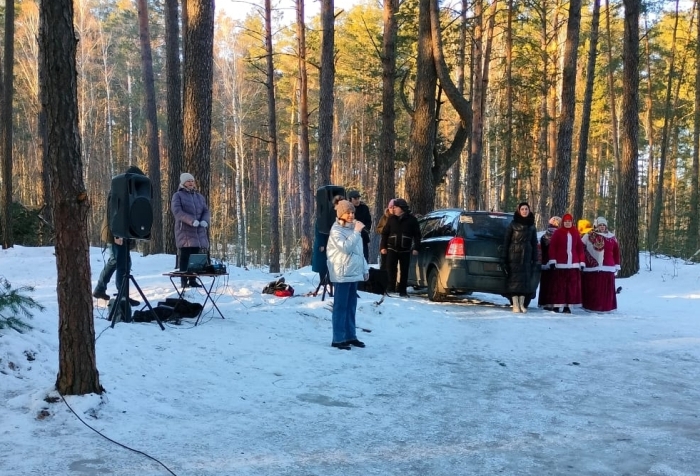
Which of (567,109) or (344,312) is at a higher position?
(567,109)

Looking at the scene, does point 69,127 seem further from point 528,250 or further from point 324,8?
point 324,8

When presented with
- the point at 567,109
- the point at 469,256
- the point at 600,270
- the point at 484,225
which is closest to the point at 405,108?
the point at 567,109

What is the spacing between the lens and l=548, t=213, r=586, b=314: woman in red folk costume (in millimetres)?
10586

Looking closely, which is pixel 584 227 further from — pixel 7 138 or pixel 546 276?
pixel 7 138

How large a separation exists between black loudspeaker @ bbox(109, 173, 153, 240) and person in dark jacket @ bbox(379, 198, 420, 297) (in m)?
5.49

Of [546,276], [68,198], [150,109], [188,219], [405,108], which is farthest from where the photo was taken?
[150,109]

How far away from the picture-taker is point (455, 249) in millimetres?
10422

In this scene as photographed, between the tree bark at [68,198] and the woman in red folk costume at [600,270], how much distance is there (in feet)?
30.9

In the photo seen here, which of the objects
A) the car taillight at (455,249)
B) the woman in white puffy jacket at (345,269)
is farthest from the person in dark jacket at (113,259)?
the car taillight at (455,249)

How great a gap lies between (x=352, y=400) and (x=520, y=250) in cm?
615

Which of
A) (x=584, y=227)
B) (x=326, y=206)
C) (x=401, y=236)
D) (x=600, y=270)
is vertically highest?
(x=326, y=206)

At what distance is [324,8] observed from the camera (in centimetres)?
1538

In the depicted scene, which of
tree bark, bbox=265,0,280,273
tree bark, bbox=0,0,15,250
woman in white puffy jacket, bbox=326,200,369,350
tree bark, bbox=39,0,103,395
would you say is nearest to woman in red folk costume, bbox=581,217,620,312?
woman in white puffy jacket, bbox=326,200,369,350

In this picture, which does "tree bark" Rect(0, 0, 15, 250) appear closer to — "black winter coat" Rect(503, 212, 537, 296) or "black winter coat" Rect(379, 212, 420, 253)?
"black winter coat" Rect(379, 212, 420, 253)
